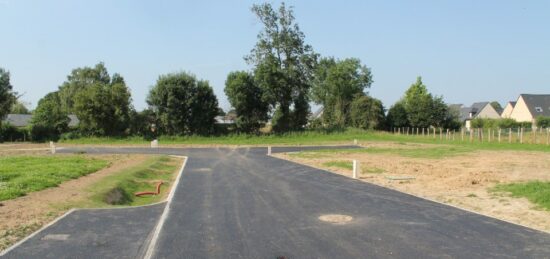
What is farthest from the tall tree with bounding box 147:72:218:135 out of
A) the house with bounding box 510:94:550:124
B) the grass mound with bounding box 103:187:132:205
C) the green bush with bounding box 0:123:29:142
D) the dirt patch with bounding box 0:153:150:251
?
the house with bounding box 510:94:550:124

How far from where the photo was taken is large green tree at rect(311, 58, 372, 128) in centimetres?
7122

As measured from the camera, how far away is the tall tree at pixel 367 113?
213ft

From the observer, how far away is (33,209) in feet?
39.2

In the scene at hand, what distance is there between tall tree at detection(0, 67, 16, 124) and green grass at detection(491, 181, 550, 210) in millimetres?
60093

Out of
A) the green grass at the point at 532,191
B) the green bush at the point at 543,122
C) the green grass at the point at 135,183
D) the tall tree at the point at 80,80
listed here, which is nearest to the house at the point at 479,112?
the green bush at the point at 543,122

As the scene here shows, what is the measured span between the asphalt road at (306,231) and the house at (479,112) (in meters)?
81.1

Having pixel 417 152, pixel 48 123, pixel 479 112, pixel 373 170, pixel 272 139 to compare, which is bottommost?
pixel 373 170

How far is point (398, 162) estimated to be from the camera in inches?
1018

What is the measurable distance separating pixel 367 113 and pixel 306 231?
186 feet

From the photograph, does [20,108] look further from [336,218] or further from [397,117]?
[336,218]

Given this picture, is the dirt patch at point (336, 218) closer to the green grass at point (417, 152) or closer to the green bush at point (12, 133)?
the green grass at point (417, 152)

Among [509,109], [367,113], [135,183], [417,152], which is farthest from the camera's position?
[509,109]

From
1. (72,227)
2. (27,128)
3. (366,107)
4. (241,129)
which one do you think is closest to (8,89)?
(27,128)

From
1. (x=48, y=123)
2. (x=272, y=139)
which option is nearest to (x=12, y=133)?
(x=48, y=123)
